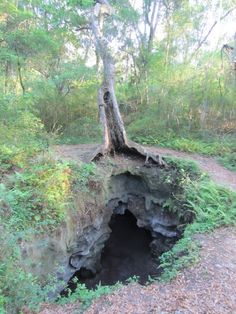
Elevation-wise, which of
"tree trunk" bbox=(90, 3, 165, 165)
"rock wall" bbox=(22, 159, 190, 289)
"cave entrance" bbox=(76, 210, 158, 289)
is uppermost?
"tree trunk" bbox=(90, 3, 165, 165)

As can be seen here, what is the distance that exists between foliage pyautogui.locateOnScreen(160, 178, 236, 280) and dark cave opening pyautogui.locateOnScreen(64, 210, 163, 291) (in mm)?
2359

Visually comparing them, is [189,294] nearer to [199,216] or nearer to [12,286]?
[12,286]

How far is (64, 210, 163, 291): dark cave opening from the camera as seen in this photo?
8.81m

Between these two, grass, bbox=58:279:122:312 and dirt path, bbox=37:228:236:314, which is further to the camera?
grass, bbox=58:279:122:312

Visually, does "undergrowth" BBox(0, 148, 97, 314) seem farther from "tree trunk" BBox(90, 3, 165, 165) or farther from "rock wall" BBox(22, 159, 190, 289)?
"tree trunk" BBox(90, 3, 165, 165)

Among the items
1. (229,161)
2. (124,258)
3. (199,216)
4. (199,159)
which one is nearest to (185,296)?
(199,216)

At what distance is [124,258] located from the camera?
395 inches

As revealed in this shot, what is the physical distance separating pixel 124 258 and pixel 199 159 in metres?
4.18

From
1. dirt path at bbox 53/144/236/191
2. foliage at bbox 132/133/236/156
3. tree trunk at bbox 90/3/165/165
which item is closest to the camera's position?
dirt path at bbox 53/144/236/191

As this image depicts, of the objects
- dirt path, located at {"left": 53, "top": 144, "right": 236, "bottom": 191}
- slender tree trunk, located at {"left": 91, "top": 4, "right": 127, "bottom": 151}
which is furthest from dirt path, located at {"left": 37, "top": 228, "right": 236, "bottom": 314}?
slender tree trunk, located at {"left": 91, "top": 4, "right": 127, "bottom": 151}

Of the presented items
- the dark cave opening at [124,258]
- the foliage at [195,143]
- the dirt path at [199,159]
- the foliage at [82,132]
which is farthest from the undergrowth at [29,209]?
the foliage at [195,143]

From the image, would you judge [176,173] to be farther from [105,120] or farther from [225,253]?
[225,253]

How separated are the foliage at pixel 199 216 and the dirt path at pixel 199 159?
845 millimetres

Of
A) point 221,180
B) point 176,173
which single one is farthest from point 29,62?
point 221,180
